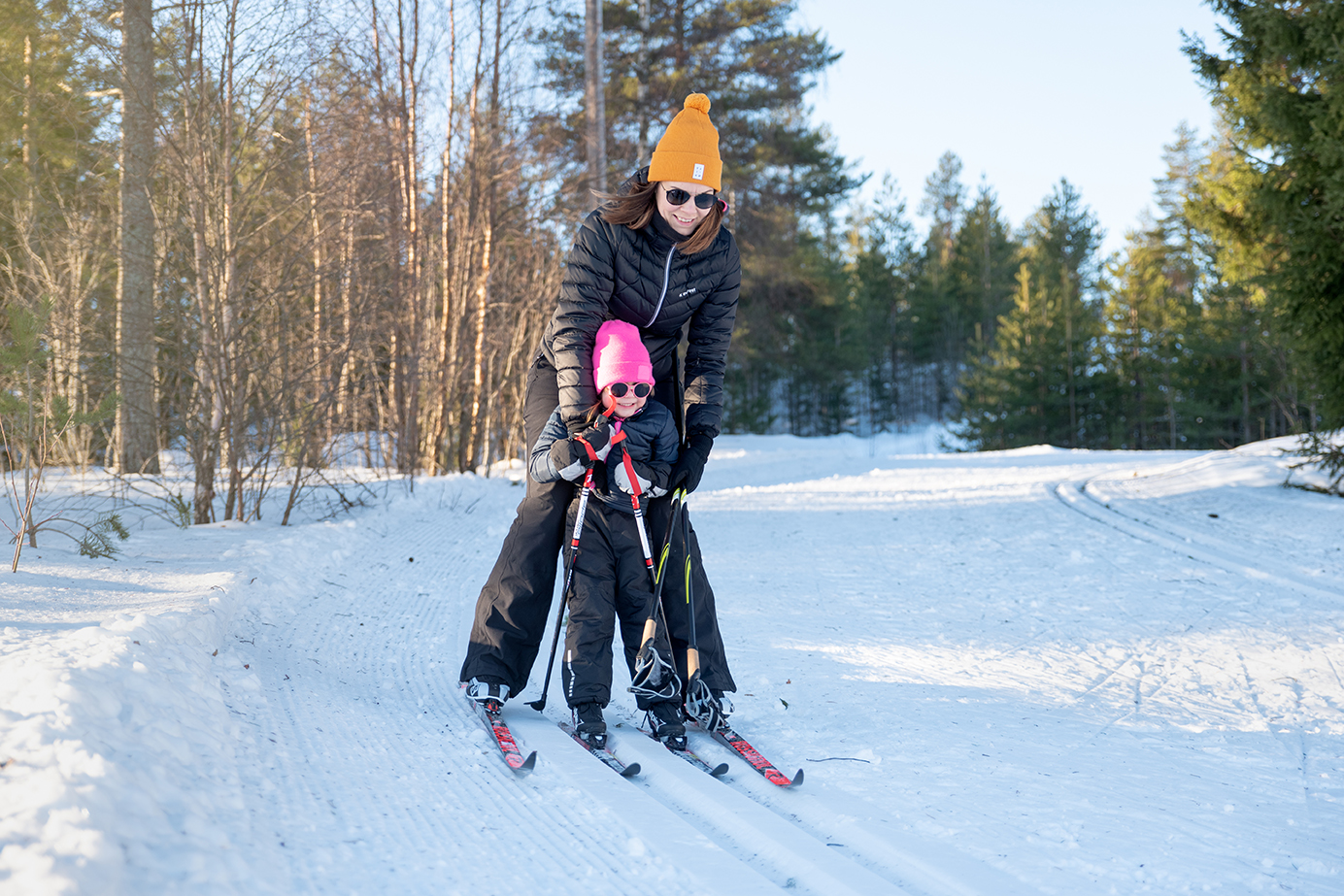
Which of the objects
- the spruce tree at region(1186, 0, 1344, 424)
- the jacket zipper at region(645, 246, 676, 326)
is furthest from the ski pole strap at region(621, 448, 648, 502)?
the spruce tree at region(1186, 0, 1344, 424)

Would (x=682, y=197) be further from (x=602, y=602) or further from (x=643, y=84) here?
(x=643, y=84)

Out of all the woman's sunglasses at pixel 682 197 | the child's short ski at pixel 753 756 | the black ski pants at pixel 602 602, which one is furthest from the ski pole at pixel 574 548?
the woman's sunglasses at pixel 682 197

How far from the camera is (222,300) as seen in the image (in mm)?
5668

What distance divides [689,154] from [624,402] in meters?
0.94

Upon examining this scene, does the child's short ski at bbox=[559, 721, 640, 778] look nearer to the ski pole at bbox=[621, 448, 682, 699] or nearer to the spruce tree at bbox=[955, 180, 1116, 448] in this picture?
the ski pole at bbox=[621, 448, 682, 699]

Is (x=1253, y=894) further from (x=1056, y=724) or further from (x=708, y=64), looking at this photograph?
(x=708, y=64)

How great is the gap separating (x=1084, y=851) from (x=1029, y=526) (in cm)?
541

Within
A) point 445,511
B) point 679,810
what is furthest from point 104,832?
point 445,511

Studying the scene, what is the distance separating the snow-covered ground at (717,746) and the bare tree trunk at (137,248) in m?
0.88

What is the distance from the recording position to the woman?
10.3 feet

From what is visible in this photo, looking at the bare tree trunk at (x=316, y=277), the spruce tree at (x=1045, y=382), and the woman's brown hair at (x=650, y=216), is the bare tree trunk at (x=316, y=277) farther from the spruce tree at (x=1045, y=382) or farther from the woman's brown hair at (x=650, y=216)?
the spruce tree at (x=1045, y=382)

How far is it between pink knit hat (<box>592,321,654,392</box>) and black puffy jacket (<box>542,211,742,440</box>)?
0.14 feet

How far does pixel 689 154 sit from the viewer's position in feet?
10.2

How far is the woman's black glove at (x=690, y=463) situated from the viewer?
3274mm
